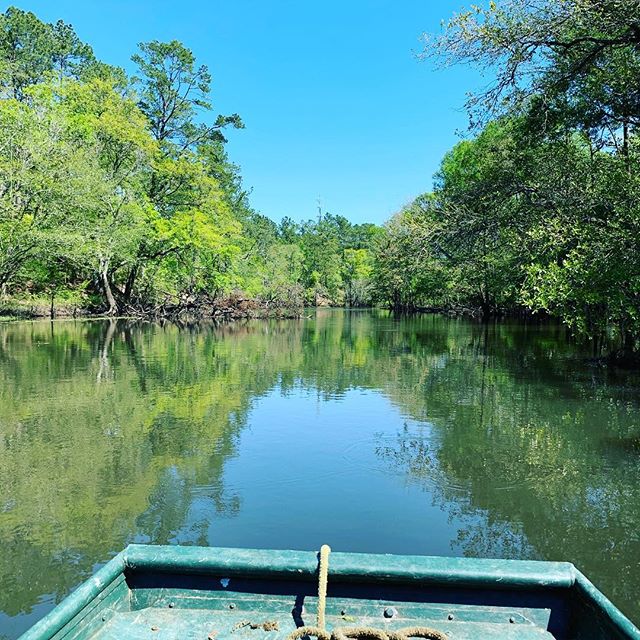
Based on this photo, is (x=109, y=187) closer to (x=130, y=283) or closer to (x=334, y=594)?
(x=130, y=283)

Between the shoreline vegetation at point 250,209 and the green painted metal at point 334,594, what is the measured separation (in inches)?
371

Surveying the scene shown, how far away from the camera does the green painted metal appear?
2.68m

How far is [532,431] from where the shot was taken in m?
9.16

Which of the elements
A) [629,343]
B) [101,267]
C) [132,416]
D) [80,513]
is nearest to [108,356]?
[132,416]

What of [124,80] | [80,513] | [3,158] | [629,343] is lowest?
[80,513]

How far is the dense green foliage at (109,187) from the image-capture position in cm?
2494

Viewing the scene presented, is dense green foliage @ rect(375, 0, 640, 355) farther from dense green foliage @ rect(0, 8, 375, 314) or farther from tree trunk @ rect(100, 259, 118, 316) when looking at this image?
tree trunk @ rect(100, 259, 118, 316)

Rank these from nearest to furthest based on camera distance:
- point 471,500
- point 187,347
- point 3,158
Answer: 1. point 471,500
2. point 187,347
3. point 3,158

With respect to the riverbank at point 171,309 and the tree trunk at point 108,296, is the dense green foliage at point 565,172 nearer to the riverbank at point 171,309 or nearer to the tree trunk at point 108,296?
the tree trunk at point 108,296

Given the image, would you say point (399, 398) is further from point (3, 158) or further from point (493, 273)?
point (493, 273)

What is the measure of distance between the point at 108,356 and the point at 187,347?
4052 mm

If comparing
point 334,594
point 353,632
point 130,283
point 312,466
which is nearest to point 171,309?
point 130,283

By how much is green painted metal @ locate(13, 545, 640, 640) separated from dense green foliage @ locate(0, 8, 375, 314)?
24458 mm

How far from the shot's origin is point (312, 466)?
24.1ft
